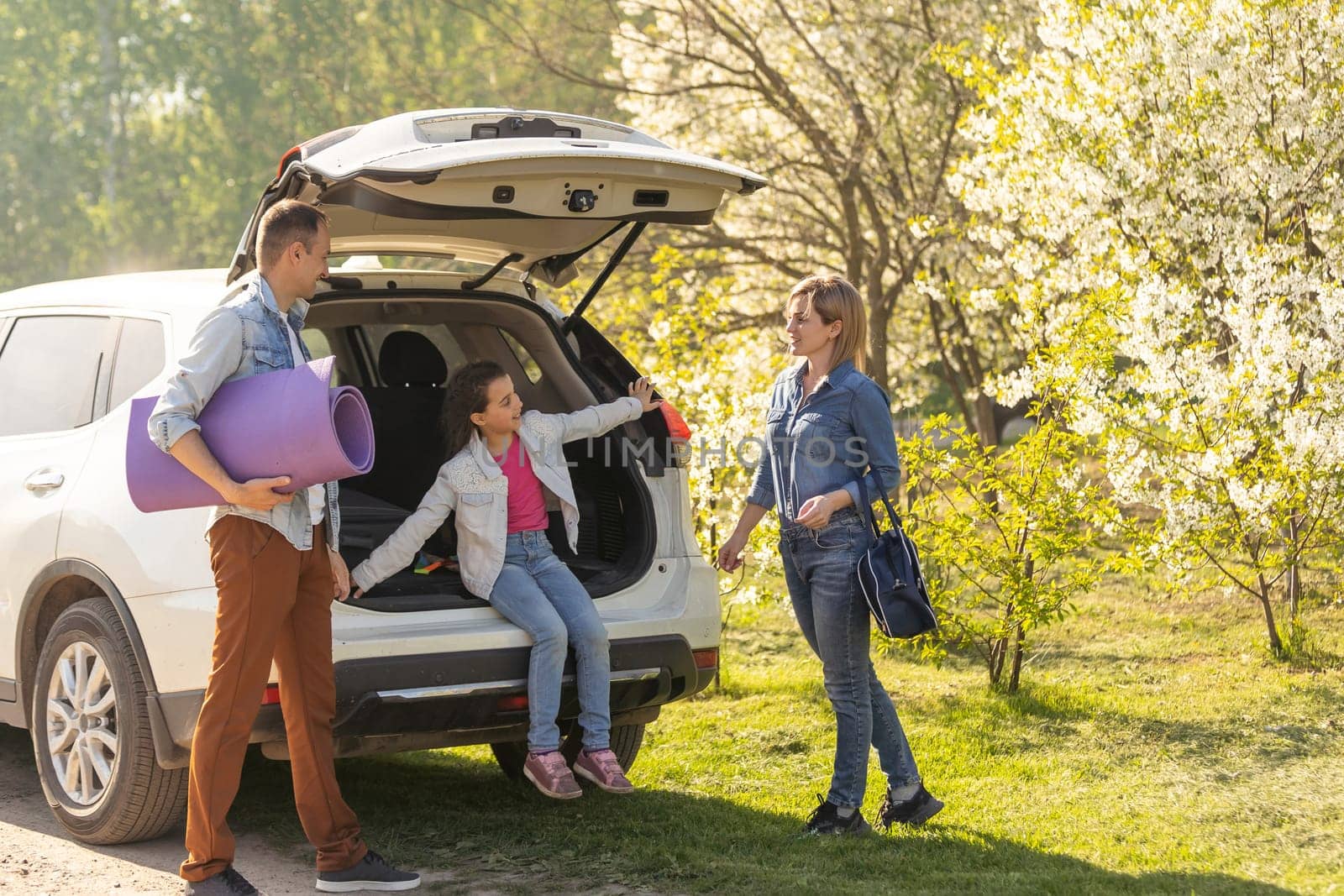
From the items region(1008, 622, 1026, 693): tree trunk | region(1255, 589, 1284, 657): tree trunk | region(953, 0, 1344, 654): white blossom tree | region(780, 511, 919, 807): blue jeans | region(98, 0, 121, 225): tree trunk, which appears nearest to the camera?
region(780, 511, 919, 807): blue jeans

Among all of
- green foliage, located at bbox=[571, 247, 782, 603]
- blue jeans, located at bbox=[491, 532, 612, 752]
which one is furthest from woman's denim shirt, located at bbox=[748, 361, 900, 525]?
green foliage, located at bbox=[571, 247, 782, 603]

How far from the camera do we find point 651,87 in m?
12.7

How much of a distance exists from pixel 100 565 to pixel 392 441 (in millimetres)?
1614

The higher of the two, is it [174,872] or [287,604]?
[287,604]

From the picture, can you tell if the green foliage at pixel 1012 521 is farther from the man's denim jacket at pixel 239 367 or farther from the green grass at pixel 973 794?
the man's denim jacket at pixel 239 367

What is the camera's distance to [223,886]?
3943 millimetres

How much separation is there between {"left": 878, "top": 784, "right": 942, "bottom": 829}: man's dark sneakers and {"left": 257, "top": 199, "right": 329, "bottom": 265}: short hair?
8.83ft

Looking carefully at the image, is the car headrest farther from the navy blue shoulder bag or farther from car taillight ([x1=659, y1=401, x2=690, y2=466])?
the navy blue shoulder bag

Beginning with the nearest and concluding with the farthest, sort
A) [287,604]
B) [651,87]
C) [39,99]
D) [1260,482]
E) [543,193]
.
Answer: [287,604] < [543,193] < [1260,482] < [651,87] < [39,99]

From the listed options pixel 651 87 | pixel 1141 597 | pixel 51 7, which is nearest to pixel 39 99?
pixel 51 7

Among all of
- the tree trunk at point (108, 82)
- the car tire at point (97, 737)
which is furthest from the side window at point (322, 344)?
the tree trunk at point (108, 82)

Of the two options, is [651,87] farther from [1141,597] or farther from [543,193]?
[543,193]

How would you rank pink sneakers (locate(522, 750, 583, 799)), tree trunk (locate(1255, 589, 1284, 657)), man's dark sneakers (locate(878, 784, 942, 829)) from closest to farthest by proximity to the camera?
1. pink sneakers (locate(522, 750, 583, 799))
2. man's dark sneakers (locate(878, 784, 942, 829))
3. tree trunk (locate(1255, 589, 1284, 657))

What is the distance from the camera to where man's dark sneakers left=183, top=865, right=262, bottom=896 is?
3.93 meters
